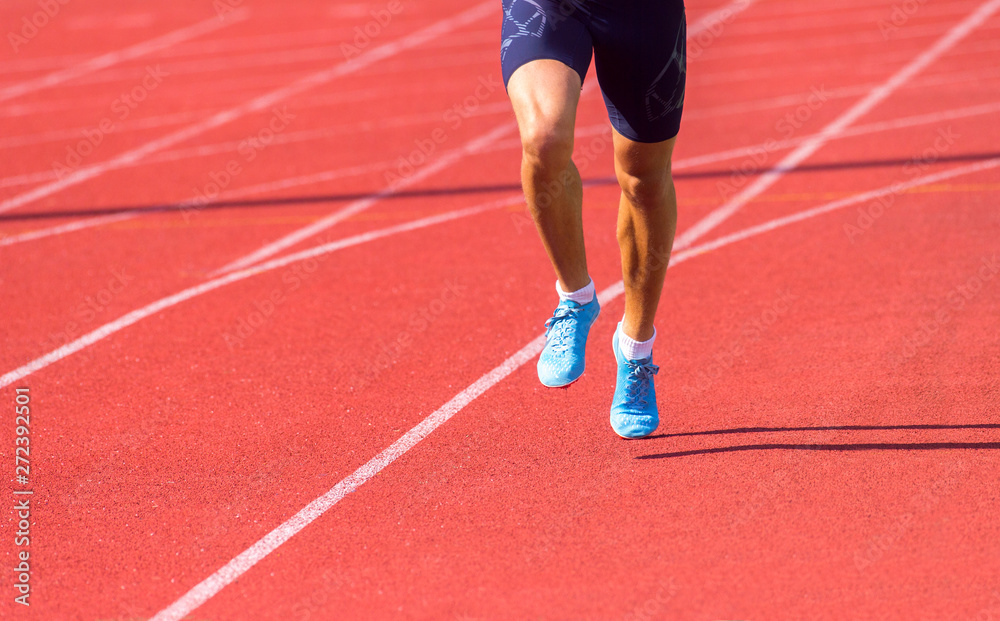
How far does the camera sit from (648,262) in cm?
344

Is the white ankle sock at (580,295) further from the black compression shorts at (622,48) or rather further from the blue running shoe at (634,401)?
the black compression shorts at (622,48)

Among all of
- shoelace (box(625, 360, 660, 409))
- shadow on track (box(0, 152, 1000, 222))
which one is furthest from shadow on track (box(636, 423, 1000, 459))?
shadow on track (box(0, 152, 1000, 222))

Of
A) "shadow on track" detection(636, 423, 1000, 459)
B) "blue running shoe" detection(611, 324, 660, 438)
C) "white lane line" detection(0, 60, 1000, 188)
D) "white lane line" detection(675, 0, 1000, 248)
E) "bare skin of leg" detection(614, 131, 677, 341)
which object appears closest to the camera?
"bare skin of leg" detection(614, 131, 677, 341)

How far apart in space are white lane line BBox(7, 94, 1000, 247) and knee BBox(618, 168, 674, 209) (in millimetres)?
4187

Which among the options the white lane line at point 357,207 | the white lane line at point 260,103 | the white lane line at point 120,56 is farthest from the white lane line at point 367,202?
the white lane line at point 120,56

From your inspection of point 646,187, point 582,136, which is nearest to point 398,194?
point 582,136

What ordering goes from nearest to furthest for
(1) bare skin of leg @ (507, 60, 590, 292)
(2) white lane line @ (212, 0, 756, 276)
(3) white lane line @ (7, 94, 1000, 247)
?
(1) bare skin of leg @ (507, 60, 590, 292)
(2) white lane line @ (212, 0, 756, 276)
(3) white lane line @ (7, 94, 1000, 247)

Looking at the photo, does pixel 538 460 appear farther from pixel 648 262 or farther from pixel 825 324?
pixel 825 324

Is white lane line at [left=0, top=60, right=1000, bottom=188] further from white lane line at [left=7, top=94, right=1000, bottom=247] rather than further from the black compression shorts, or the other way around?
the black compression shorts

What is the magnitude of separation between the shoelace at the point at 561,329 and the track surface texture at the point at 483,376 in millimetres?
380

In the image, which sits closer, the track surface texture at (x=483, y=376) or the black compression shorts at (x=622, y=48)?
the track surface texture at (x=483, y=376)

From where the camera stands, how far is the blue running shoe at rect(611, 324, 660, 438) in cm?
355

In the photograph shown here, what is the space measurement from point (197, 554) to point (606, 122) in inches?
256

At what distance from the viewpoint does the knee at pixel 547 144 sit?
9.89ft
